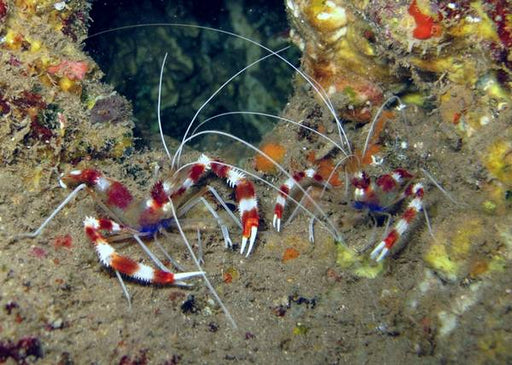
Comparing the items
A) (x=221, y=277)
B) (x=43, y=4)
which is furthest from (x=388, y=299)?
(x=43, y=4)

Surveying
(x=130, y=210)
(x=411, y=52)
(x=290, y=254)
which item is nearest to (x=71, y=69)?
(x=130, y=210)

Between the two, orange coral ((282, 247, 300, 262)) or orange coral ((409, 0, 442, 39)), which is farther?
orange coral ((282, 247, 300, 262))

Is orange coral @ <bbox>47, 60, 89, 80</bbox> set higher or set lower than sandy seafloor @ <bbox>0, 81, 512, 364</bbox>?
higher

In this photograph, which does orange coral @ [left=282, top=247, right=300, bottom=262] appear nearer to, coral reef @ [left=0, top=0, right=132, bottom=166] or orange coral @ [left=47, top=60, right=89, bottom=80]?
coral reef @ [left=0, top=0, right=132, bottom=166]

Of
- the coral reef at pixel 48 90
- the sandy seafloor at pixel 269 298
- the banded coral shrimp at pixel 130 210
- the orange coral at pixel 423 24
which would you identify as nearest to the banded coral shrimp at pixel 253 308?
the sandy seafloor at pixel 269 298

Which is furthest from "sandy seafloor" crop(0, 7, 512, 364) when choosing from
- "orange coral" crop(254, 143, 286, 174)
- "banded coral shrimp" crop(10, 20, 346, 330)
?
"orange coral" crop(254, 143, 286, 174)

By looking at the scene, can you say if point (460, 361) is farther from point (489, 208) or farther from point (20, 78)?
point (20, 78)

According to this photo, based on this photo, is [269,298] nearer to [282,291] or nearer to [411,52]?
[282,291]
